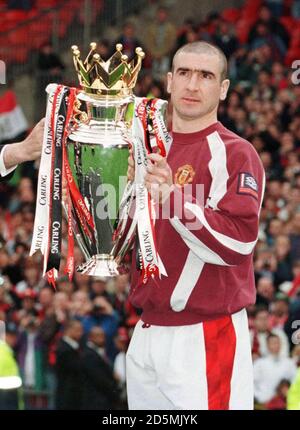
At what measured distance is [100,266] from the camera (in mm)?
5852

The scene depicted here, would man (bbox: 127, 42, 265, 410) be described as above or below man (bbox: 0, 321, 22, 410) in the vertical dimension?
above

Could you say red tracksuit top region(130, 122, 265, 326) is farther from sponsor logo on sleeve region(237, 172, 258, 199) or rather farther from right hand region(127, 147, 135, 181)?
right hand region(127, 147, 135, 181)

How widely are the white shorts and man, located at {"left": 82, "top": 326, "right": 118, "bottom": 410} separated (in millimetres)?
4219

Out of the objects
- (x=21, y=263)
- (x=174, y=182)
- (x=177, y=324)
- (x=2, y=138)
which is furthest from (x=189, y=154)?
(x=2, y=138)

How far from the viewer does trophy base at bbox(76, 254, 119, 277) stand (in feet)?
19.0

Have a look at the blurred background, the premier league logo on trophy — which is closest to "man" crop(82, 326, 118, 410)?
the blurred background

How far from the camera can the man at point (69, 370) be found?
34.2ft

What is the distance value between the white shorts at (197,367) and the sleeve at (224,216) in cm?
40

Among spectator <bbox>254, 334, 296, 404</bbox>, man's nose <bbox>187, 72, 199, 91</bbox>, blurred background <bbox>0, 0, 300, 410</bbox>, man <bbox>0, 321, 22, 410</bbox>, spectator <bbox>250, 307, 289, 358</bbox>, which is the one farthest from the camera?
blurred background <bbox>0, 0, 300, 410</bbox>

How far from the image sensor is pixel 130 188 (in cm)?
584

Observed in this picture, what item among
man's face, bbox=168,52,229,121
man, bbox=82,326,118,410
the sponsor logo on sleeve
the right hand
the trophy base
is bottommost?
man, bbox=82,326,118,410

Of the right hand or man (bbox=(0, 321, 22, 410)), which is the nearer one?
the right hand

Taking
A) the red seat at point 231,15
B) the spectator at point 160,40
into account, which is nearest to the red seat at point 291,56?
the red seat at point 231,15

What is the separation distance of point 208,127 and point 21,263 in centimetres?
634
